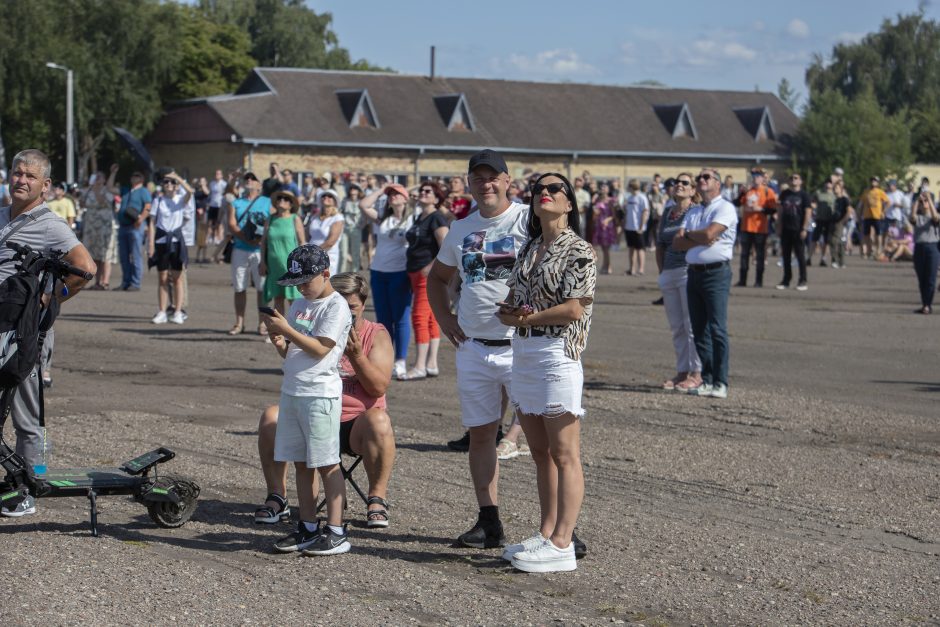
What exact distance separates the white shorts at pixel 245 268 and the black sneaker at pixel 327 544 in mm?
9262

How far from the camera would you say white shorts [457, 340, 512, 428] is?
6.81 metres

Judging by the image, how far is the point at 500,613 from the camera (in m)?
5.61

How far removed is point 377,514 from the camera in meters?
7.07

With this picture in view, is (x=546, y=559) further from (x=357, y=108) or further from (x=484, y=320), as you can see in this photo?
(x=357, y=108)

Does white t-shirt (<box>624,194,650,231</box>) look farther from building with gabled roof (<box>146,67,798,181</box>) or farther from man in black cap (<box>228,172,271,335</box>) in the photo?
building with gabled roof (<box>146,67,798,181</box>)

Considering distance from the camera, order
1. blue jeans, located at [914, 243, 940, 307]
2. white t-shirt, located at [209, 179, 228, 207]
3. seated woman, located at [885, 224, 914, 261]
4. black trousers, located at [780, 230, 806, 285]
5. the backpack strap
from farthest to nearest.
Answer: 1. white t-shirt, located at [209, 179, 228, 207]
2. seated woman, located at [885, 224, 914, 261]
3. black trousers, located at [780, 230, 806, 285]
4. blue jeans, located at [914, 243, 940, 307]
5. the backpack strap

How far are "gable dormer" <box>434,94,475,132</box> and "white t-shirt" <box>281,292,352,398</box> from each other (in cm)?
5638

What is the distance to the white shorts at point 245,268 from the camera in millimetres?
15562

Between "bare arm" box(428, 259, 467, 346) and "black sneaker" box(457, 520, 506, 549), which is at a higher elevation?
"bare arm" box(428, 259, 467, 346)

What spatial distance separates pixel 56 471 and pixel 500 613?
8.80 ft

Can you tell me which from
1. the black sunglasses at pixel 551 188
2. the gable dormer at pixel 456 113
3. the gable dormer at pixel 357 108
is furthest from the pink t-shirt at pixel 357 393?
the gable dormer at pixel 456 113

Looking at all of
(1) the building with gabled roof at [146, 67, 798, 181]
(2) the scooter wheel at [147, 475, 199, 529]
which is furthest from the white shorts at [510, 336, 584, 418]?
(1) the building with gabled roof at [146, 67, 798, 181]

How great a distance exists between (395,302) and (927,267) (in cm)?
948

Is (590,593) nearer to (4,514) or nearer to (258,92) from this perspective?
(4,514)
